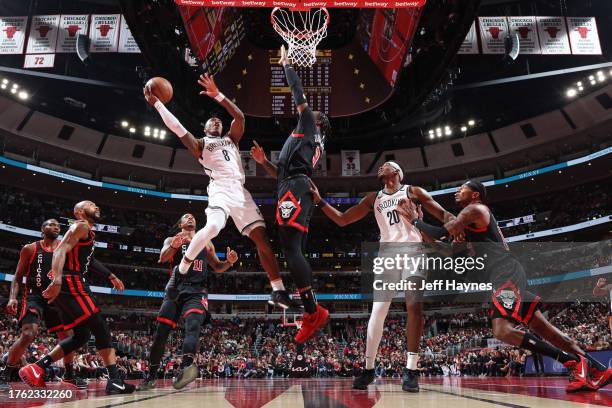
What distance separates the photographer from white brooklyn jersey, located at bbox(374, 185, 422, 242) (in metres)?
5.09

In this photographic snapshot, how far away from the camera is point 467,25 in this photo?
1484 cm

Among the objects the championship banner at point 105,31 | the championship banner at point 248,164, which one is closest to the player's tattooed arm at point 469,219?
the championship banner at point 105,31

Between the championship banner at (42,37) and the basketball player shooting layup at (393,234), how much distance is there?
14854 millimetres

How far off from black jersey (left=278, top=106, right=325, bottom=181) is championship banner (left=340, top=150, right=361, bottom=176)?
27.9 meters

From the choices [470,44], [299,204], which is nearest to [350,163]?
[470,44]

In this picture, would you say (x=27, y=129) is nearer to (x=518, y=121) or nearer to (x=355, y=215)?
(x=355, y=215)

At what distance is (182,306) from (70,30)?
1409 centimetres

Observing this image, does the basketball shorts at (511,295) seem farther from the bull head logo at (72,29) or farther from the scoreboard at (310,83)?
the bull head logo at (72,29)

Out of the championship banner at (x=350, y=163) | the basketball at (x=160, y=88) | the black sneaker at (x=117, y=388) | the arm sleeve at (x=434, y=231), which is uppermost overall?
the championship banner at (x=350, y=163)

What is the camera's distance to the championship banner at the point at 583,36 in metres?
15.3

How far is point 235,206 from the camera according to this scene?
14.9ft

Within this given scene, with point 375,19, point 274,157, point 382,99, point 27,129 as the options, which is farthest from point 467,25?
point 27,129

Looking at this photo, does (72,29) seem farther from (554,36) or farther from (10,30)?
(554,36)

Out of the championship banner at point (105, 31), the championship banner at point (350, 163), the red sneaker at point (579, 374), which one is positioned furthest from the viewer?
the championship banner at point (350, 163)
